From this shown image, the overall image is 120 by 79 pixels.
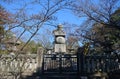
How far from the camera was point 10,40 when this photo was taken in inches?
361

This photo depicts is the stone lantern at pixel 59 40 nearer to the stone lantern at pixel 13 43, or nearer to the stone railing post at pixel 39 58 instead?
the stone railing post at pixel 39 58

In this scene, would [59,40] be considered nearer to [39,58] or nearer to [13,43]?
[39,58]

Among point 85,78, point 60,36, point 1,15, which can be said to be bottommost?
point 85,78

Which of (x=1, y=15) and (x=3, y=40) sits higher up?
(x=1, y=15)

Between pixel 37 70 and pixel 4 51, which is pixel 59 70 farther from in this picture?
pixel 4 51

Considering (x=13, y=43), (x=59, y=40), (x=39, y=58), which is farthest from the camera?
(x=59, y=40)

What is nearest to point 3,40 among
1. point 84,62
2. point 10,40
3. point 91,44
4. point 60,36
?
point 10,40

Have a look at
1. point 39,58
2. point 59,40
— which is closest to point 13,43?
point 39,58

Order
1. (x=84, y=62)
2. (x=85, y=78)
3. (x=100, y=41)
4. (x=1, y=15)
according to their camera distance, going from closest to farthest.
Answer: (x=1, y=15), (x=85, y=78), (x=84, y=62), (x=100, y=41)

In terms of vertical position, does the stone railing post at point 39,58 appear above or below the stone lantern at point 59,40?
below

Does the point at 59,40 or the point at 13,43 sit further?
the point at 59,40

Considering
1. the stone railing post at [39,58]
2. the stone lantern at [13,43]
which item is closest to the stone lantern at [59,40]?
the stone railing post at [39,58]

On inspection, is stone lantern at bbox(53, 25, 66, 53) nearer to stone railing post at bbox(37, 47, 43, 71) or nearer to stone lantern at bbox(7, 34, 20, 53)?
stone railing post at bbox(37, 47, 43, 71)

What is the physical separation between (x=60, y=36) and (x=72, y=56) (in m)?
5.67
